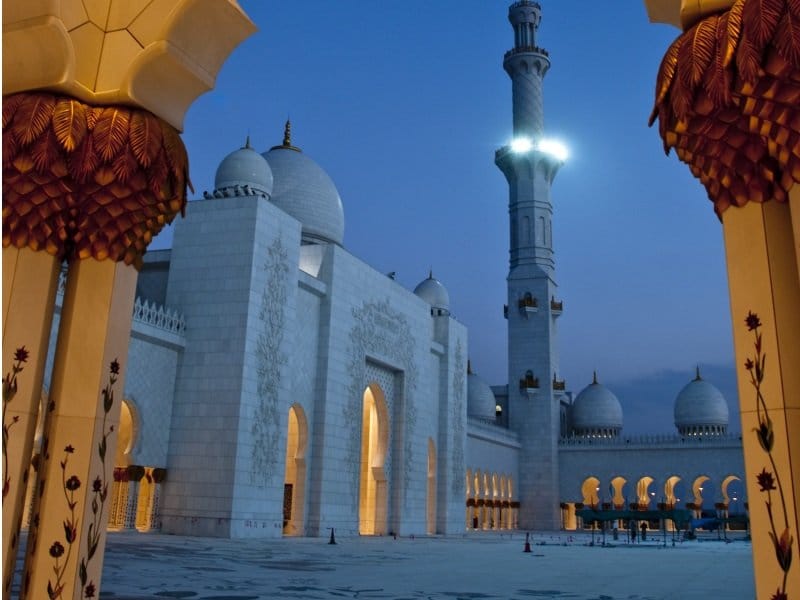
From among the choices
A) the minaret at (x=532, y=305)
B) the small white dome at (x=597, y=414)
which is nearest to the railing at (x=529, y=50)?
the minaret at (x=532, y=305)

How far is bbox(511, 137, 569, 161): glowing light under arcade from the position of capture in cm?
3228

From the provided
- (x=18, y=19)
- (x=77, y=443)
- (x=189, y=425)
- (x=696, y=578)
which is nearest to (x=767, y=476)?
(x=77, y=443)

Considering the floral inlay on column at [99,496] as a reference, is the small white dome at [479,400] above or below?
above

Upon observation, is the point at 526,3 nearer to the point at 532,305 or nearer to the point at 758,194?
the point at 532,305

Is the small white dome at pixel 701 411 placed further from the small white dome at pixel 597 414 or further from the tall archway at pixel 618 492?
the tall archway at pixel 618 492

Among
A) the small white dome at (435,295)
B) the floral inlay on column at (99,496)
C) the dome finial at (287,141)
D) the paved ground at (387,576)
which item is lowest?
the paved ground at (387,576)

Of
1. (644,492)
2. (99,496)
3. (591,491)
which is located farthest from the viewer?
(644,492)

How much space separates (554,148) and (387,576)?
27.8 metres

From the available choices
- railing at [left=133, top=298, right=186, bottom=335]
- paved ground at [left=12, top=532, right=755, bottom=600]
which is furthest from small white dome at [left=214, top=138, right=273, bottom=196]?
paved ground at [left=12, top=532, right=755, bottom=600]

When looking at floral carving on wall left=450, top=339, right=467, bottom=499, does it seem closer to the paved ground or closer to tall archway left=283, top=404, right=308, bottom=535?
tall archway left=283, top=404, right=308, bottom=535

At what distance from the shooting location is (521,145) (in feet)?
106

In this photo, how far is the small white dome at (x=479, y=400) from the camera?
3472 cm

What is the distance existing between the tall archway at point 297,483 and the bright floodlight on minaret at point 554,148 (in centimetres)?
1898

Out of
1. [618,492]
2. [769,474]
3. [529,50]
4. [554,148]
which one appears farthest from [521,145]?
[769,474]
